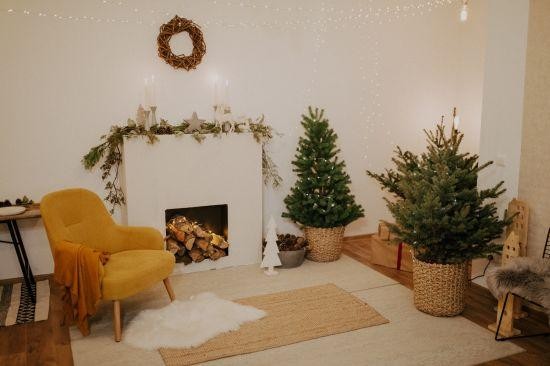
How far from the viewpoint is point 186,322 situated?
3.30 m

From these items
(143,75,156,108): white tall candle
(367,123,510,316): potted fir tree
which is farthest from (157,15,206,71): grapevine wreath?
(367,123,510,316): potted fir tree

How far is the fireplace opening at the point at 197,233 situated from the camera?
4.31 m

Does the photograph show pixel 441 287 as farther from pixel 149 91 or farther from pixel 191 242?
pixel 149 91

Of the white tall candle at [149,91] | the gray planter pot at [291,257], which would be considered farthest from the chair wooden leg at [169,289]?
the white tall candle at [149,91]

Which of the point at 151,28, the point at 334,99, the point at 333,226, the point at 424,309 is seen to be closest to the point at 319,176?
the point at 333,226

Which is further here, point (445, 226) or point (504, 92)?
point (504, 92)

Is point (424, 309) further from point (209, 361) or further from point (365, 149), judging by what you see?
point (365, 149)

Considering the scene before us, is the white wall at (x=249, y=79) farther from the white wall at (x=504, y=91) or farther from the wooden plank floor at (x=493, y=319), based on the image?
the white wall at (x=504, y=91)

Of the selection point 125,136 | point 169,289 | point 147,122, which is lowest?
point 169,289

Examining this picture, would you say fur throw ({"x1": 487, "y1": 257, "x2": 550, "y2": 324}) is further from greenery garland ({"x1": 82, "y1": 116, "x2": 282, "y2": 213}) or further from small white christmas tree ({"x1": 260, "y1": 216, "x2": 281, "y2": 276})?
greenery garland ({"x1": 82, "y1": 116, "x2": 282, "y2": 213})

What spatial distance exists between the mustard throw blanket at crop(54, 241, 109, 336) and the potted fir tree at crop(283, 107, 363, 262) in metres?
2.02

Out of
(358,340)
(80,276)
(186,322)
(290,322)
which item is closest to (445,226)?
(358,340)

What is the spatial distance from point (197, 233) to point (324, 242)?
3.90ft

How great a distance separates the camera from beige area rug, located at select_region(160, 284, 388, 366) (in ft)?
9.68
